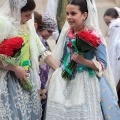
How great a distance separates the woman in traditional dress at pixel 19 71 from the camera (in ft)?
12.2

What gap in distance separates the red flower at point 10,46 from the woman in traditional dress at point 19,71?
75 mm

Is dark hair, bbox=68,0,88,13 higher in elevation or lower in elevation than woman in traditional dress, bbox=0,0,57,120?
higher

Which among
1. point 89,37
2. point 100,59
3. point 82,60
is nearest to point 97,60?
point 100,59

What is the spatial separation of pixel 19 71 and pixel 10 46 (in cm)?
26

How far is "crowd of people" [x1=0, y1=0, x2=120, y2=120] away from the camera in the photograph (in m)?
3.71

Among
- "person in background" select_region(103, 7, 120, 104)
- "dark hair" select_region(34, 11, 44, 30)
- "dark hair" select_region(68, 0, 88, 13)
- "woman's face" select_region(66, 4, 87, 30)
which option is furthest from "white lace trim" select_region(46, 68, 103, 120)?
"person in background" select_region(103, 7, 120, 104)

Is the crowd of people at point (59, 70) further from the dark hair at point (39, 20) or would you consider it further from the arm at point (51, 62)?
the dark hair at point (39, 20)

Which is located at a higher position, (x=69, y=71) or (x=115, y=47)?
(x=69, y=71)

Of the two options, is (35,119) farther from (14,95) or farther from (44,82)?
(44,82)

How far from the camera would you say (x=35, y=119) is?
3.94 meters

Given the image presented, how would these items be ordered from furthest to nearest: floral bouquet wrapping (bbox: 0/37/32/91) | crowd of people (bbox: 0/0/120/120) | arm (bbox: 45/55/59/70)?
arm (bbox: 45/55/59/70)
crowd of people (bbox: 0/0/120/120)
floral bouquet wrapping (bbox: 0/37/32/91)

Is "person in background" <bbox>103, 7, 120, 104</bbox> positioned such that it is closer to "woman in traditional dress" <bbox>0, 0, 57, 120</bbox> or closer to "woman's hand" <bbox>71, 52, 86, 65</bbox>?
"woman in traditional dress" <bbox>0, 0, 57, 120</bbox>

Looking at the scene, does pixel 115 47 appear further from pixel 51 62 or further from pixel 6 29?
pixel 6 29

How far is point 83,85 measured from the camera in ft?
12.7
